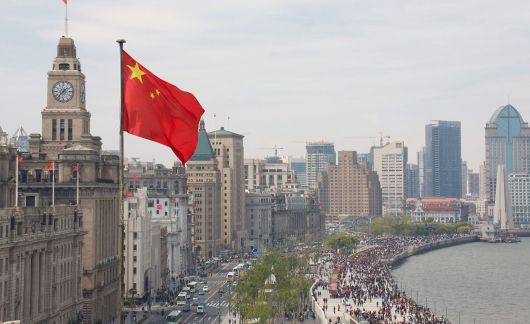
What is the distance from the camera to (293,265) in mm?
131625

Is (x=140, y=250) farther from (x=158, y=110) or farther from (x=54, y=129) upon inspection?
(x=158, y=110)

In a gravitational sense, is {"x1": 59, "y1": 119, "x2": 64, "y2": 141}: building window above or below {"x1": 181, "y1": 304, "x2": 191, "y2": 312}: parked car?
above

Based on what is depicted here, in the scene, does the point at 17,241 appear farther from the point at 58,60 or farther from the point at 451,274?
the point at 451,274

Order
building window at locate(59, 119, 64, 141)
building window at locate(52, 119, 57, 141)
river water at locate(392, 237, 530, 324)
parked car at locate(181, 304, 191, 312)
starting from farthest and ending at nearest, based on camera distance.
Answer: river water at locate(392, 237, 530, 324), parked car at locate(181, 304, 191, 312), building window at locate(59, 119, 64, 141), building window at locate(52, 119, 57, 141)

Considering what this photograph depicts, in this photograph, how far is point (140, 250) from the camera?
119m

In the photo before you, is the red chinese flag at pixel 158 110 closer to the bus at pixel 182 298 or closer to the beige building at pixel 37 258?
the beige building at pixel 37 258

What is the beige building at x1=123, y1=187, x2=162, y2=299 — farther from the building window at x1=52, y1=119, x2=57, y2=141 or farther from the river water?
the river water

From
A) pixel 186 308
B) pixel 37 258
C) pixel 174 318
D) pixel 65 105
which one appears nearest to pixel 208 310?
pixel 186 308

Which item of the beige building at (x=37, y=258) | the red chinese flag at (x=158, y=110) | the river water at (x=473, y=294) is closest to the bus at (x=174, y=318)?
the beige building at (x=37, y=258)

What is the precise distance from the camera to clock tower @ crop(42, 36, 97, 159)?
3986 inches

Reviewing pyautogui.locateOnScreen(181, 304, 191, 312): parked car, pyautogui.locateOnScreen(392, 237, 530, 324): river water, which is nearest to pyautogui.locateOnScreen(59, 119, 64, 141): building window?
pyautogui.locateOnScreen(181, 304, 191, 312): parked car

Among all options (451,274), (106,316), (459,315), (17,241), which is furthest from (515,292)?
(17,241)

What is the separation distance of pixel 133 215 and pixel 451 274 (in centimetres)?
9413

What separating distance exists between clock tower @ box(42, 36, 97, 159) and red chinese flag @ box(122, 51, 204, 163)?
69.7m
